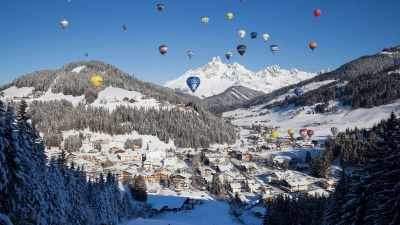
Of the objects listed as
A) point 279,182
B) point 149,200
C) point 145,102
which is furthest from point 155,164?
point 145,102

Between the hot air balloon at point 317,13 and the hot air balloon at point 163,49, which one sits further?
the hot air balloon at point 163,49

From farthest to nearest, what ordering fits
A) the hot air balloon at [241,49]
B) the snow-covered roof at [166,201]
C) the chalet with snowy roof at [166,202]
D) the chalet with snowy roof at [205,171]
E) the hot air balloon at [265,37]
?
the hot air balloon at [265,37] → the hot air balloon at [241,49] → the chalet with snowy roof at [205,171] → the snow-covered roof at [166,201] → the chalet with snowy roof at [166,202]

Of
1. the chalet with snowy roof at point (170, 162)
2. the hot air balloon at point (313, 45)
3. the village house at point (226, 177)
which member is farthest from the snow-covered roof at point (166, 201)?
the hot air balloon at point (313, 45)

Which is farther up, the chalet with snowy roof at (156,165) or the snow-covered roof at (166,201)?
the chalet with snowy roof at (156,165)

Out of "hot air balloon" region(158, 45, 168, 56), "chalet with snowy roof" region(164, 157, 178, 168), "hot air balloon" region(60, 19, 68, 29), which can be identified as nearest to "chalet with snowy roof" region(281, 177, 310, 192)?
"chalet with snowy roof" region(164, 157, 178, 168)

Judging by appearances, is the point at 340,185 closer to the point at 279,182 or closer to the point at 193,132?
the point at 279,182

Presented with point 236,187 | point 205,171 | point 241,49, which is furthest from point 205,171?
point 241,49

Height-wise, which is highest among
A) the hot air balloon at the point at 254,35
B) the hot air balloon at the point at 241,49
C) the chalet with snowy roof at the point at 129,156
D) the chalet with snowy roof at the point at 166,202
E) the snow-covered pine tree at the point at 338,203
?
the hot air balloon at the point at 254,35

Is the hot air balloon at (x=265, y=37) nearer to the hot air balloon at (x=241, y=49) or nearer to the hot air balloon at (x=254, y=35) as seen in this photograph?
the hot air balloon at (x=254, y=35)
